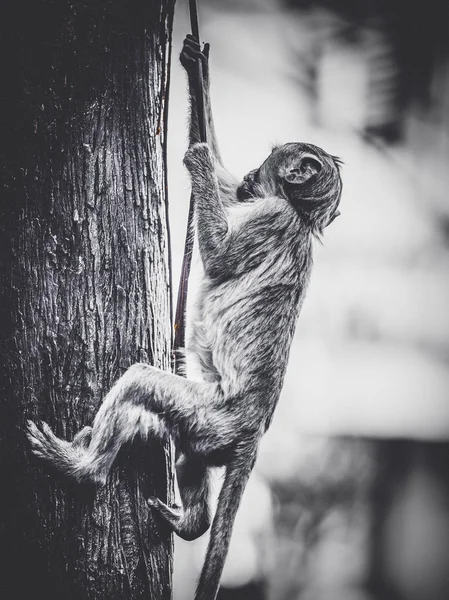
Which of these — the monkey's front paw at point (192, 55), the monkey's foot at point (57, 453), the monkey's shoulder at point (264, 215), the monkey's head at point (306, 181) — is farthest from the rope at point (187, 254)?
the monkey's foot at point (57, 453)

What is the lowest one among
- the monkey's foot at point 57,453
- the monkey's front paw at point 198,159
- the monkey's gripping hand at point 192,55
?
the monkey's foot at point 57,453

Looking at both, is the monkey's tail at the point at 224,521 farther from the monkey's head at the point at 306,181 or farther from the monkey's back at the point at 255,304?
the monkey's head at the point at 306,181

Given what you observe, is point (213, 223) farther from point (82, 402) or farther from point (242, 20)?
point (242, 20)

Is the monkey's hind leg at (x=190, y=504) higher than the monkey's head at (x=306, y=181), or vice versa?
the monkey's head at (x=306, y=181)

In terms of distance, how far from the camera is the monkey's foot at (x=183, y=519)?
4.95 ft

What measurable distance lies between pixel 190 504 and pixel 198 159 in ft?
3.72

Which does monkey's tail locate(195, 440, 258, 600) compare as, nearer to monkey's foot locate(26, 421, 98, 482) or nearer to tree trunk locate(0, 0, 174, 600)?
tree trunk locate(0, 0, 174, 600)

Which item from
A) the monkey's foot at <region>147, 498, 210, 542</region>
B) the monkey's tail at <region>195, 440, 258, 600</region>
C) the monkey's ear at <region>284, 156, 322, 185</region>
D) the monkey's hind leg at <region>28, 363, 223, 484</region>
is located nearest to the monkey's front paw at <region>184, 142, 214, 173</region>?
the monkey's ear at <region>284, 156, 322, 185</region>

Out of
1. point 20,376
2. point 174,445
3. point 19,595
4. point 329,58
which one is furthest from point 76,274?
point 329,58

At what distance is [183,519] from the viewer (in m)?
1.58

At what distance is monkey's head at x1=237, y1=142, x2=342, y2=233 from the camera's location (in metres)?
1.92

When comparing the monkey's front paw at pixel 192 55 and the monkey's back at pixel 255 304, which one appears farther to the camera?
the monkey's front paw at pixel 192 55

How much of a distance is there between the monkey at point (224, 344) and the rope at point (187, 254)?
0.03 metres

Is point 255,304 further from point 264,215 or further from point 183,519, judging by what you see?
point 183,519
